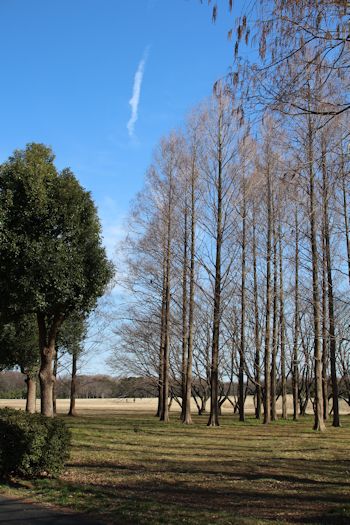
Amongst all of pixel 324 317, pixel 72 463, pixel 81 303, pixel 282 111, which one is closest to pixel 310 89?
pixel 282 111

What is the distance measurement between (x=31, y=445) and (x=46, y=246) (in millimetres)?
7408

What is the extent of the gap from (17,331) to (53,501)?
17.0 meters

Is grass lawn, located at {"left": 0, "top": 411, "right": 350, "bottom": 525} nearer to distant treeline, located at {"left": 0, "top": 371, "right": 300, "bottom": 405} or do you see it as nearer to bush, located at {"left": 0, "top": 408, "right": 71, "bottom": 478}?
bush, located at {"left": 0, "top": 408, "right": 71, "bottom": 478}

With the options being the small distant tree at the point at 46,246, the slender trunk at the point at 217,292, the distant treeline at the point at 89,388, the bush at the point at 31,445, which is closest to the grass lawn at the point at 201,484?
the bush at the point at 31,445

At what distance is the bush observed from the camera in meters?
8.59

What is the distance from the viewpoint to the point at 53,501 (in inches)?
288

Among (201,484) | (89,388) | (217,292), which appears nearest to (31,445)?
(201,484)

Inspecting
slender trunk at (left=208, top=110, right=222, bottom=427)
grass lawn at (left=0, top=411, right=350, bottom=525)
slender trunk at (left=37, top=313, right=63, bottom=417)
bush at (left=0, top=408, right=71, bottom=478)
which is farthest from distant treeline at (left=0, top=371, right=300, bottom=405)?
bush at (left=0, top=408, right=71, bottom=478)

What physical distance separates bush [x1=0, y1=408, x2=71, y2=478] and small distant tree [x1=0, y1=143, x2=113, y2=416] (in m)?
5.87

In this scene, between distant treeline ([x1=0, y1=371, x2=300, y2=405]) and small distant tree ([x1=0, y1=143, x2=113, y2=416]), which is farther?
distant treeline ([x1=0, y1=371, x2=300, y2=405])

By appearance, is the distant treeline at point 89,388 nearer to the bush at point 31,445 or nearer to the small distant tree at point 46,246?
the small distant tree at point 46,246

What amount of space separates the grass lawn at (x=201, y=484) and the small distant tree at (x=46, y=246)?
4.14 m

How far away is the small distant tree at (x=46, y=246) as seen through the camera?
1470 centimetres

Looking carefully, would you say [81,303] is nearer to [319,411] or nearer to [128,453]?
[128,453]
